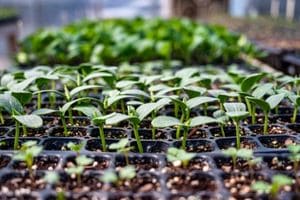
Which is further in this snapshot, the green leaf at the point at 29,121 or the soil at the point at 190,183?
the green leaf at the point at 29,121

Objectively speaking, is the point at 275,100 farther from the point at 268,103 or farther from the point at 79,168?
the point at 79,168

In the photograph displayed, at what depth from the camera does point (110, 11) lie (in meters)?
5.92

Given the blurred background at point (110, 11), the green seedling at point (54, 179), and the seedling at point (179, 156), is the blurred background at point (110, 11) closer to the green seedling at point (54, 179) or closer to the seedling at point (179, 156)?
the seedling at point (179, 156)

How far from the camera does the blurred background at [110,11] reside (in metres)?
4.31

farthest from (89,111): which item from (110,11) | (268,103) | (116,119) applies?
(110,11)

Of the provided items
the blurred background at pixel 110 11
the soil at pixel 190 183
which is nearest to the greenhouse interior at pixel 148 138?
the soil at pixel 190 183

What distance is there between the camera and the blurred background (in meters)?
4.31

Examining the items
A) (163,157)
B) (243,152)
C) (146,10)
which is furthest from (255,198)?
(146,10)

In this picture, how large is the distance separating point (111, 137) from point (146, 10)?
221 inches

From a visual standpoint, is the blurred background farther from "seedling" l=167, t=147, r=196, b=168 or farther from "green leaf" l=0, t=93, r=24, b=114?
"seedling" l=167, t=147, r=196, b=168

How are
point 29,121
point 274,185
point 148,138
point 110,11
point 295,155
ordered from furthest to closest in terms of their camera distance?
point 110,11
point 148,138
point 29,121
point 295,155
point 274,185

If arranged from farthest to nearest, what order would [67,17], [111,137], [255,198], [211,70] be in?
[67,17]
[211,70]
[111,137]
[255,198]

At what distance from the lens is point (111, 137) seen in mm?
898

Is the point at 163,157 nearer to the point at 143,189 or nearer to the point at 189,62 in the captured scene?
the point at 143,189
